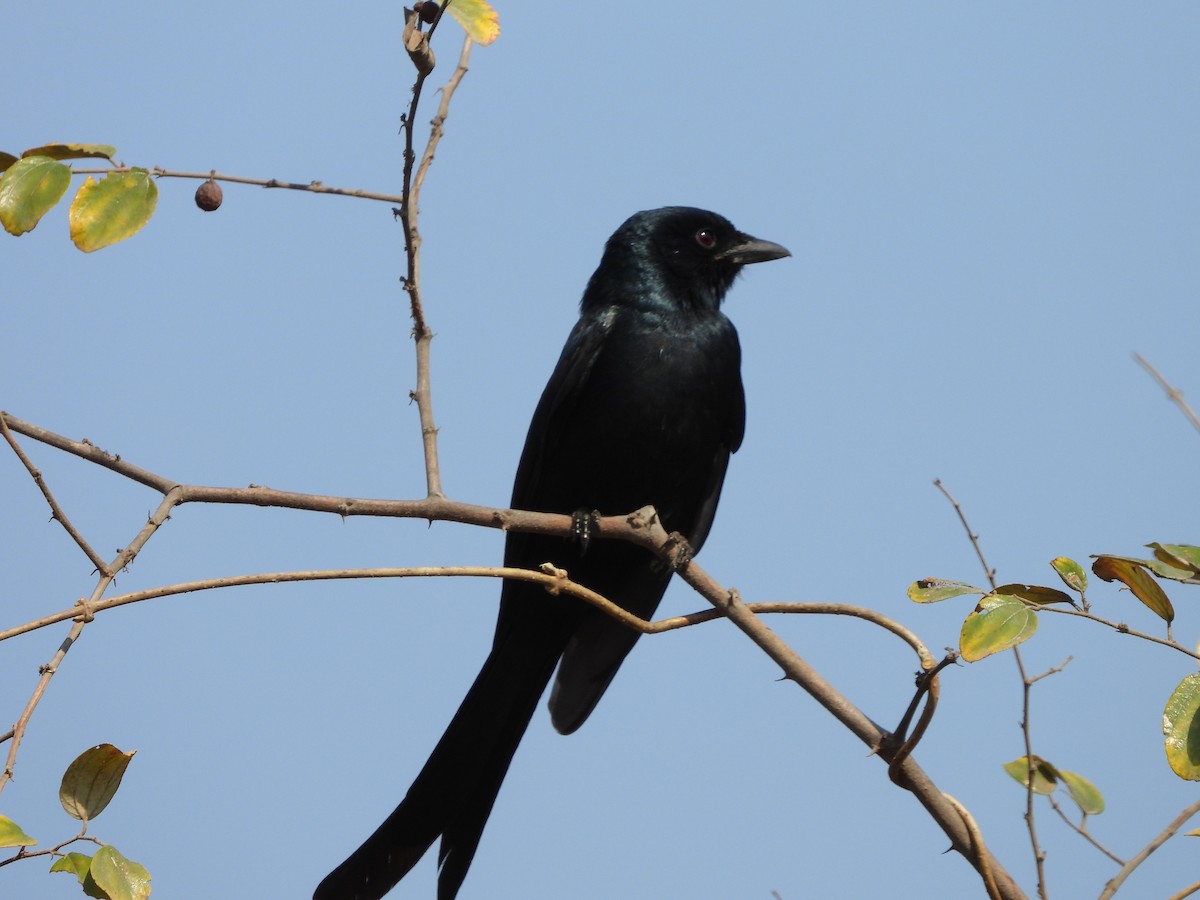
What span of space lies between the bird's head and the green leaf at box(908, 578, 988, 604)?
2407mm

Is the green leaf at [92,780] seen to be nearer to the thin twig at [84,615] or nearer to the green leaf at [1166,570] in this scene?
the thin twig at [84,615]

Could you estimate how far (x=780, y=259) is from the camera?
512cm

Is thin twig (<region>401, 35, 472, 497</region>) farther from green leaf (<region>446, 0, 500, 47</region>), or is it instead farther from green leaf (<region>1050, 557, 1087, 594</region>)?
green leaf (<region>1050, 557, 1087, 594</region>)

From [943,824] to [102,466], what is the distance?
5.49 feet

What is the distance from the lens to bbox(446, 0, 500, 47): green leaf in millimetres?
2729

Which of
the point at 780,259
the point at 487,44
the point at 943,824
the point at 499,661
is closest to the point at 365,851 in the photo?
the point at 499,661

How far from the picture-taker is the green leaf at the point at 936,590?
228cm

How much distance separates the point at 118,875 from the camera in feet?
6.32

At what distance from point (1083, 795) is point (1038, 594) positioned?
122cm

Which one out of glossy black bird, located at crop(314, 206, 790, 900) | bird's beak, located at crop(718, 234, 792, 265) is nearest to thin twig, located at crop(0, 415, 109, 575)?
glossy black bird, located at crop(314, 206, 790, 900)

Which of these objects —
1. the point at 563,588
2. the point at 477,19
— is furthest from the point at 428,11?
the point at 563,588

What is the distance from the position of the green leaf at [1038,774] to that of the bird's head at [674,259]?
213 cm

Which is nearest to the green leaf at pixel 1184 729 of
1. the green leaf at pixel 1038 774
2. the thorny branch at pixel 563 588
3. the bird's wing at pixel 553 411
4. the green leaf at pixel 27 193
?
the thorny branch at pixel 563 588

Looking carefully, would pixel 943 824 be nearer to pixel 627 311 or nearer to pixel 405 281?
pixel 405 281
